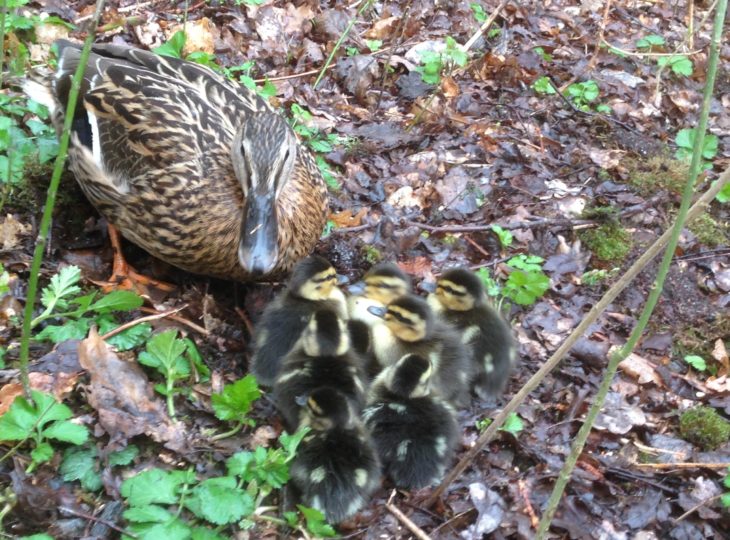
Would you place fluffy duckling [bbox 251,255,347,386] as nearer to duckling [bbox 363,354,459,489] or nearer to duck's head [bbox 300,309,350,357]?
duck's head [bbox 300,309,350,357]

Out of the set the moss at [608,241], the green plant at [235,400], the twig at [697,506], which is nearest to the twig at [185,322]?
the green plant at [235,400]

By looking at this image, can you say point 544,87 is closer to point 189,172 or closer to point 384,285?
point 384,285

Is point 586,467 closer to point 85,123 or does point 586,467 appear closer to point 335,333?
point 335,333

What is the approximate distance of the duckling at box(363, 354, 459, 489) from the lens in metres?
3.06

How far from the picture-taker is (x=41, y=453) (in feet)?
8.69

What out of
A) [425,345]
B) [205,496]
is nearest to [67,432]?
[205,496]

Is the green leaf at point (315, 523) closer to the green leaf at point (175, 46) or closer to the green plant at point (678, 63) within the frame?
the green leaf at point (175, 46)

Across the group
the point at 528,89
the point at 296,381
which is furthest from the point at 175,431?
the point at 528,89

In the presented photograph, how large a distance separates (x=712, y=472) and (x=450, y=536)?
129 cm

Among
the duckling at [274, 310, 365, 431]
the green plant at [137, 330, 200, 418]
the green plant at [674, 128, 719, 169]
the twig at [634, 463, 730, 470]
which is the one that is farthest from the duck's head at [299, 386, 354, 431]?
the green plant at [674, 128, 719, 169]

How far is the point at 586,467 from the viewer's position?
3.36m

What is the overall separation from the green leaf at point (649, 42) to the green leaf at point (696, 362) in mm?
3306

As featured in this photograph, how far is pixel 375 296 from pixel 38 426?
5.24 feet

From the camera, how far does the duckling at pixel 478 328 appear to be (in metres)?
3.48
